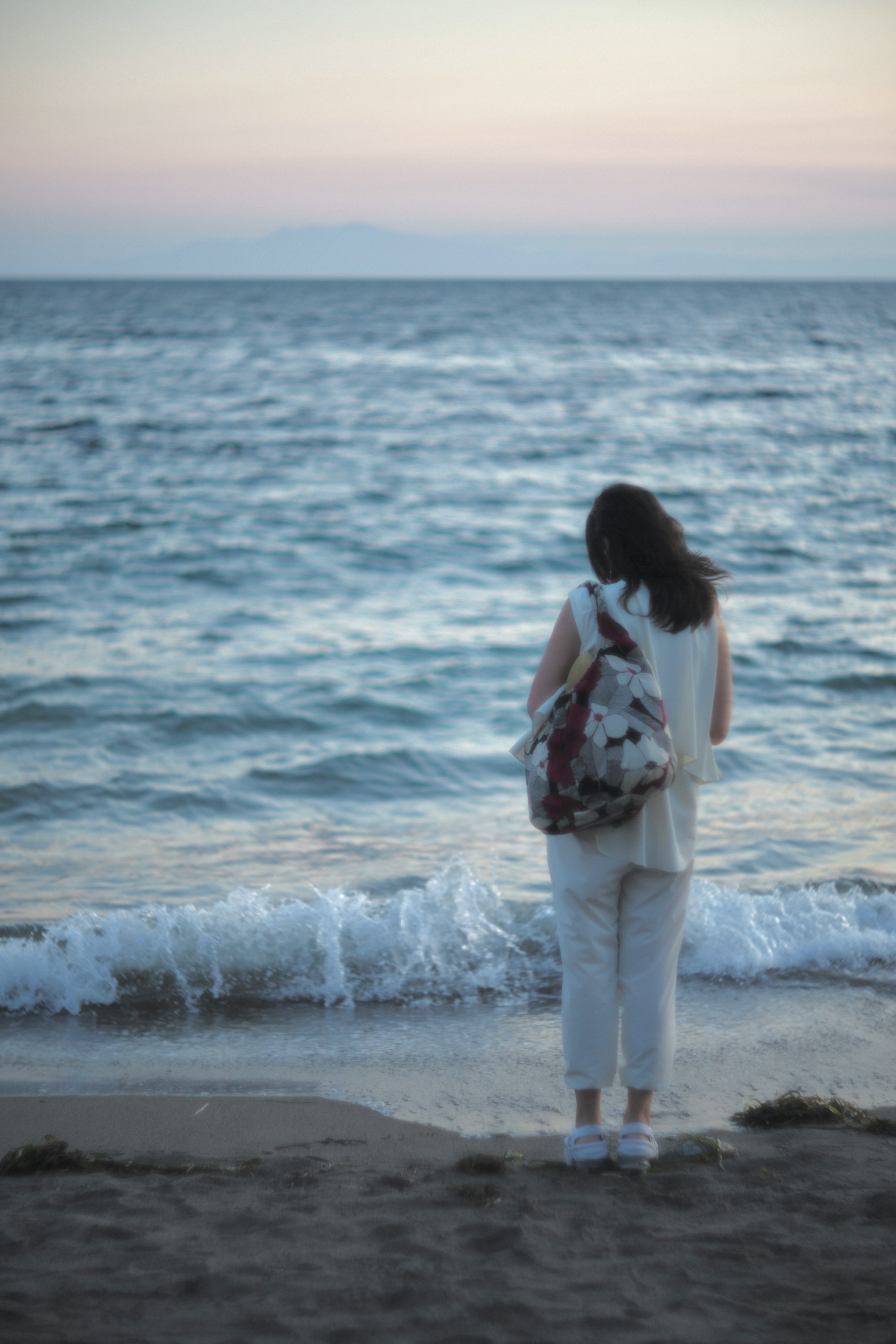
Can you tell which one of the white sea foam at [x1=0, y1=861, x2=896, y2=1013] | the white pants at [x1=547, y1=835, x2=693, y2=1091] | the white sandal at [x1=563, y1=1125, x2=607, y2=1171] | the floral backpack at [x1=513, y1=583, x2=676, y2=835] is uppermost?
the floral backpack at [x1=513, y1=583, x2=676, y2=835]

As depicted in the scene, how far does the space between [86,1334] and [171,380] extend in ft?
87.3

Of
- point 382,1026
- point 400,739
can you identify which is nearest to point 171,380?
point 400,739

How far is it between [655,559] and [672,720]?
0.42m

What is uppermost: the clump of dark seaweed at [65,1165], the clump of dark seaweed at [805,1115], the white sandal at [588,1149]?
the white sandal at [588,1149]

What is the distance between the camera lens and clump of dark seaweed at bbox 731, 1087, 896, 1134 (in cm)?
303

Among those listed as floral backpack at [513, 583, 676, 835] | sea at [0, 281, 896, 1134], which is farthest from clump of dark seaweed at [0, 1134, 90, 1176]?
floral backpack at [513, 583, 676, 835]

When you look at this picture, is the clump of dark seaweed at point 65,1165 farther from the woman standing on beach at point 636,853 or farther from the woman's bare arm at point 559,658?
the woman's bare arm at point 559,658

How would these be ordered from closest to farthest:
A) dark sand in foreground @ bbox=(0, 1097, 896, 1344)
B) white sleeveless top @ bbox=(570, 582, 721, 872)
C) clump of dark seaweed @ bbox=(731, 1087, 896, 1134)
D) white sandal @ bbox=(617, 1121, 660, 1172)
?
dark sand in foreground @ bbox=(0, 1097, 896, 1344), white sleeveless top @ bbox=(570, 582, 721, 872), white sandal @ bbox=(617, 1121, 660, 1172), clump of dark seaweed @ bbox=(731, 1087, 896, 1134)

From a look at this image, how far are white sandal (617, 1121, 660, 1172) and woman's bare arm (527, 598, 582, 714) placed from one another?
3.71 feet

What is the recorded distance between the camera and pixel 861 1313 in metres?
1.98

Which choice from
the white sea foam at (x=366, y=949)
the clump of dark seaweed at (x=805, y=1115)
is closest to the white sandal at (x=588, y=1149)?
the clump of dark seaweed at (x=805, y=1115)

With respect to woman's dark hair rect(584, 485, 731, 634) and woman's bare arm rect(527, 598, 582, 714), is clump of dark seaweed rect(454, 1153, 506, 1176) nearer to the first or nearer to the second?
woman's bare arm rect(527, 598, 582, 714)

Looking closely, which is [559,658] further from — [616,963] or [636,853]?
[616,963]

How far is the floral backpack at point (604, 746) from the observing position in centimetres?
247
